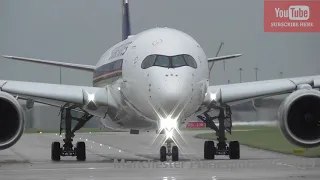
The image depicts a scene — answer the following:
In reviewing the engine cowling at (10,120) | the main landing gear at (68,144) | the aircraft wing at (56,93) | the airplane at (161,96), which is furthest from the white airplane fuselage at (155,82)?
the engine cowling at (10,120)

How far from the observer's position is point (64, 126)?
96.1 feet

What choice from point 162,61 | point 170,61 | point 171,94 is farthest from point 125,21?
point 171,94

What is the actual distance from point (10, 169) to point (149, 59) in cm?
533

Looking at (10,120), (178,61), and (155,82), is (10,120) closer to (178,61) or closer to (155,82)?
(155,82)

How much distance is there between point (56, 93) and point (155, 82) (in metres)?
4.72

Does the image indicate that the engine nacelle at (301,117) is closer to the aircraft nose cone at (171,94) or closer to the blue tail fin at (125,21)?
the aircraft nose cone at (171,94)

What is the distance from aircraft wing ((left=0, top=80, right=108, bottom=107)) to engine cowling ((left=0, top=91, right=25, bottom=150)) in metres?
1.44

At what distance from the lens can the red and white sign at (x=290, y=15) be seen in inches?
1398

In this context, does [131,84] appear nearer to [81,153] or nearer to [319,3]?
[81,153]

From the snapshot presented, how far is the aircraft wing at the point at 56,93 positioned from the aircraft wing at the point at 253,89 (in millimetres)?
3691

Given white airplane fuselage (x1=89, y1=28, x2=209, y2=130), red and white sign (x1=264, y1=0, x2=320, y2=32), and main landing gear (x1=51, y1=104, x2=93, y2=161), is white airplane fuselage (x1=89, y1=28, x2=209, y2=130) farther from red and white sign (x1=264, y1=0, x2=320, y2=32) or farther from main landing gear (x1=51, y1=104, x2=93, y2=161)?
red and white sign (x1=264, y1=0, x2=320, y2=32)

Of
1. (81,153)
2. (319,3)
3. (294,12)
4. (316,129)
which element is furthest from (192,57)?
(319,3)

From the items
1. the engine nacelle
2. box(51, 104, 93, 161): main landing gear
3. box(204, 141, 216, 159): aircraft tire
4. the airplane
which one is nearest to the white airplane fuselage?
the airplane

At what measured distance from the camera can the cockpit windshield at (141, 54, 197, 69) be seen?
23.9 meters
